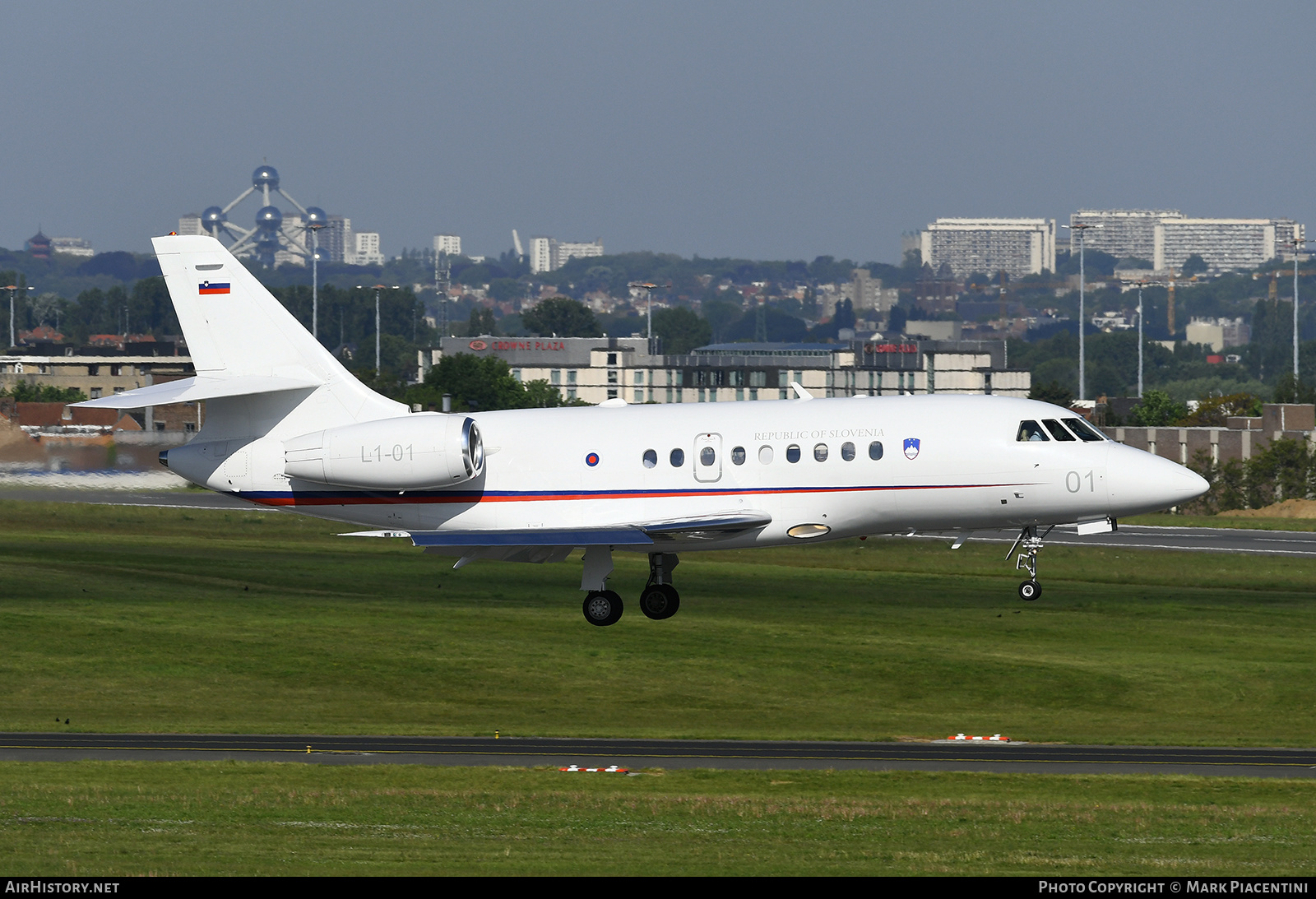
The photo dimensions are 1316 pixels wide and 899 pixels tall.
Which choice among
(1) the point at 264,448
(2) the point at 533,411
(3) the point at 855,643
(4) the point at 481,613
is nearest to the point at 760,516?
(2) the point at 533,411

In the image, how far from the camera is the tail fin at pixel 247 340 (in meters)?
43.7

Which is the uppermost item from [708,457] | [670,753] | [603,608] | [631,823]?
[708,457]

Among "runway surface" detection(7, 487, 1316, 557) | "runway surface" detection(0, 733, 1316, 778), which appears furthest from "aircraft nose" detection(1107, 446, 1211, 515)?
"runway surface" detection(7, 487, 1316, 557)

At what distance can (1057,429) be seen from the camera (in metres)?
41.1

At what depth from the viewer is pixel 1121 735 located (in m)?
60.5

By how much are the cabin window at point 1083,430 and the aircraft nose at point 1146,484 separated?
28.0 inches

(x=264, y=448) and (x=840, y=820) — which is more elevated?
(x=264, y=448)

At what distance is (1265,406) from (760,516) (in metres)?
130

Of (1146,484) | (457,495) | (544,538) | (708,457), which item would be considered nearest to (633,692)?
(457,495)

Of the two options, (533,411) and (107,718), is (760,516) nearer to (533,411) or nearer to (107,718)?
(533,411)

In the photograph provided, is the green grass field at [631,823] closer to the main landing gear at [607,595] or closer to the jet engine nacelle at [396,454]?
the main landing gear at [607,595]

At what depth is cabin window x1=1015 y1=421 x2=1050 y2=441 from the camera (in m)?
40.9

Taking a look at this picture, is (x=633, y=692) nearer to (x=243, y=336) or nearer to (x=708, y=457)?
(x=708, y=457)

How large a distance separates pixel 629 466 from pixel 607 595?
333 cm
